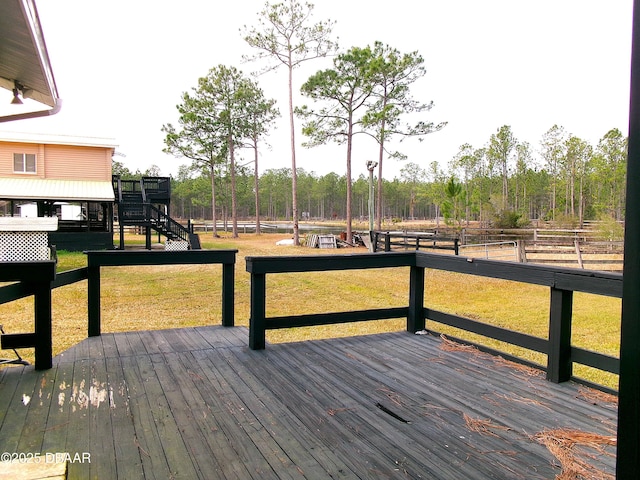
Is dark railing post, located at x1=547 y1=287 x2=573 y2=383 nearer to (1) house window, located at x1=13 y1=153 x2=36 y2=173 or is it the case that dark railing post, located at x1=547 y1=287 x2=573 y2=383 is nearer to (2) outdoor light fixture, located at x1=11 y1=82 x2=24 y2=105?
(2) outdoor light fixture, located at x1=11 y1=82 x2=24 y2=105

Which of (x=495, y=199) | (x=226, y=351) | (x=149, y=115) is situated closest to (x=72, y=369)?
(x=226, y=351)

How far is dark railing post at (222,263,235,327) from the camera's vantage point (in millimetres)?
4547

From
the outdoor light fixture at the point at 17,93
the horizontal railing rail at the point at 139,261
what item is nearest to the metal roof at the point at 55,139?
the outdoor light fixture at the point at 17,93

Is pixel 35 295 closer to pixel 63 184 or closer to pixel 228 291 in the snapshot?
pixel 228 291

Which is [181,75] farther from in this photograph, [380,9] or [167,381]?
[167,381]

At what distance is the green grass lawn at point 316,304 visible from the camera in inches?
249

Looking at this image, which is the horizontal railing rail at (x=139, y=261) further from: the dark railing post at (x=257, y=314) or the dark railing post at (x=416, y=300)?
the dark railing post at (x=416, y=300)

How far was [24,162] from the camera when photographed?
58.5ft

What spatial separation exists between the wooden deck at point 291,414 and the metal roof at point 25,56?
2.34 meters

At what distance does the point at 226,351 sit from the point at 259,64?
20381 mm

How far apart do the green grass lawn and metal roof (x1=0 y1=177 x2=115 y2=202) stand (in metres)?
5.03

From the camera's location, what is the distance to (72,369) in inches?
132

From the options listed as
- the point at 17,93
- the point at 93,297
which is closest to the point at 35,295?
the point at 93,297

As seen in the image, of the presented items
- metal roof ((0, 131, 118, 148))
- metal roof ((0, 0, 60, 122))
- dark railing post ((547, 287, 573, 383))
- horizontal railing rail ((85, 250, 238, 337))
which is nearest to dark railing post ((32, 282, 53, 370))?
horizontal railing rail ((85, 250, 238, 337))
